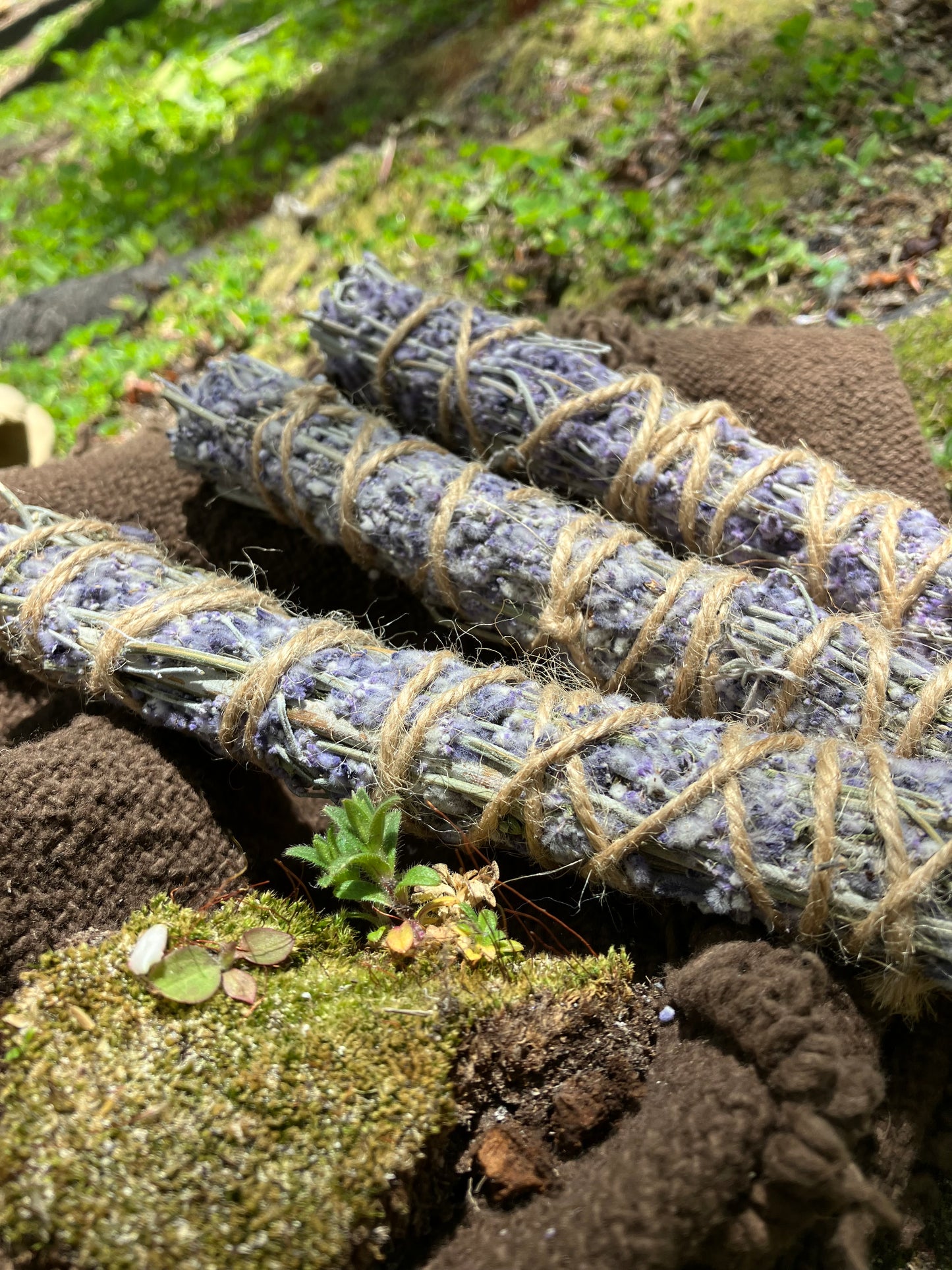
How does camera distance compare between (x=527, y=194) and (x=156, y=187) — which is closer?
(x=527, y=194)

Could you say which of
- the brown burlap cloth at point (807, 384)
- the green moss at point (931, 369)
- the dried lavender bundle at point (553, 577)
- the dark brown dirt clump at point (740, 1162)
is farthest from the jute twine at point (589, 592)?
the green moss at point (931, 369)

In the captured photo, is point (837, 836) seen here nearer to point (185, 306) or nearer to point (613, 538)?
point (613, 538)

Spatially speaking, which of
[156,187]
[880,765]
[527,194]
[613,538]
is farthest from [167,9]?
[880,765]

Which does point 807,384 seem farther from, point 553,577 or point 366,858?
point 366,858

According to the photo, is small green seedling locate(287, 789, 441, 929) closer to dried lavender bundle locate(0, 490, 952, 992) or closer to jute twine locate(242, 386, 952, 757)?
dried lavender bundle locate(0, 490, 952, 992)

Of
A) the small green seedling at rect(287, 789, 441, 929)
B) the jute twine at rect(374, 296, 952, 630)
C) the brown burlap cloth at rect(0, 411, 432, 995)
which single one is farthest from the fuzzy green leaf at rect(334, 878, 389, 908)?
the jute twine at rect(374, 296, 952, 630)

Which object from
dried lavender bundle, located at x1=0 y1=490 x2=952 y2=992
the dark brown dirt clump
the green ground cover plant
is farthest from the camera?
the green ground cover plant

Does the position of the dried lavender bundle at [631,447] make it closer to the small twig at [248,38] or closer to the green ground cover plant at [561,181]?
the green ground cover plant at [561,181]
